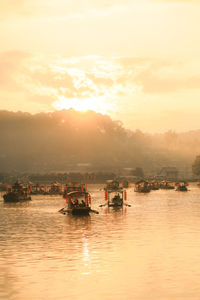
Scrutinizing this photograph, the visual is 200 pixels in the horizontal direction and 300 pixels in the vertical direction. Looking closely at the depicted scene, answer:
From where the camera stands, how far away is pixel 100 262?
156 ft

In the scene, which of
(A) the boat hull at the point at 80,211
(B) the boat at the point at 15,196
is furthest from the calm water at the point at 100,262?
(B) the boat at the point at 15,196

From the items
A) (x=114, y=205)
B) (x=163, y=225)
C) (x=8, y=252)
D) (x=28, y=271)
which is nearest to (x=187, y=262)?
(x=28, y=271)

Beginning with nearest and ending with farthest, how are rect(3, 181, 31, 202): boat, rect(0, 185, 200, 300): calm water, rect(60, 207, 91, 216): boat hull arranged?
rect(0, 185, 200, 300): calm water
rect(60, 207, 91, 216): boat hull
rect(3, 181, 31, 202): boat

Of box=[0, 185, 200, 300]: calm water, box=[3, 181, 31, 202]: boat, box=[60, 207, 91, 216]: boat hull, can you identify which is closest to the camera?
box=[0, 185, 200, 300]: calm water

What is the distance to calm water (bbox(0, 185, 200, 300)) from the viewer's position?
35.4 metres

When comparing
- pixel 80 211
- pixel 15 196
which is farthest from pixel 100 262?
pixel 15 196

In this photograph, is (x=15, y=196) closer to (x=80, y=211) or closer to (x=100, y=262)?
(x=80, y=211)

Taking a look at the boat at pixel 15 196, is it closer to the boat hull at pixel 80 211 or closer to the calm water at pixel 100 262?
the boat hull at pixel 80 211

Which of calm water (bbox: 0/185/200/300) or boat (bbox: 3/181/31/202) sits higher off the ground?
boat (bbox: 3/181/31/202)

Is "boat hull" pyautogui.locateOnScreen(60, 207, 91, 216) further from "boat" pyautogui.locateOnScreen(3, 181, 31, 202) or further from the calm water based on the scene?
"boat" pyautogui.locateOnScreen(3, 181, 31, 202)

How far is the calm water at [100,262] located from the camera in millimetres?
35438

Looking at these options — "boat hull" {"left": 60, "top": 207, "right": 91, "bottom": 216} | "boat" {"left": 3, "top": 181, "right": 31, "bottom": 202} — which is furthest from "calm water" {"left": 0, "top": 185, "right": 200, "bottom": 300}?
"boat" {"left": 3, "top": 181, "right": 31, "bottom": 202}

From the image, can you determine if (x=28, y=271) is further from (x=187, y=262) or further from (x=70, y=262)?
(x=187, y=262)

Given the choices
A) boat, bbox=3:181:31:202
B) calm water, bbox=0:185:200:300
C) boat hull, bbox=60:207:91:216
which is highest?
boat, bbox=3:181:31:202
